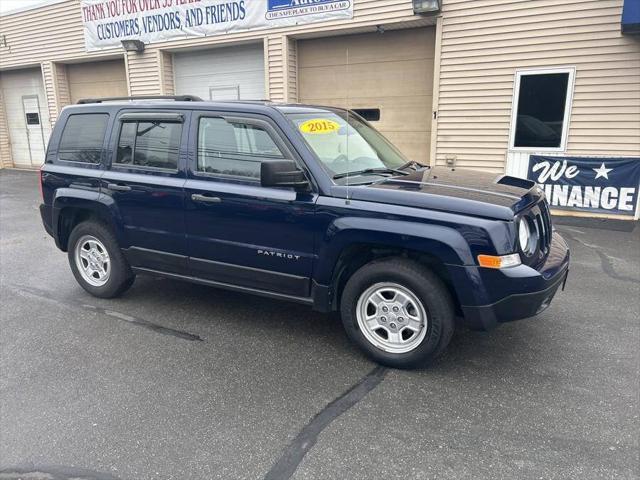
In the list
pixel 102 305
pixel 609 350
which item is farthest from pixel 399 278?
pixel 102 305

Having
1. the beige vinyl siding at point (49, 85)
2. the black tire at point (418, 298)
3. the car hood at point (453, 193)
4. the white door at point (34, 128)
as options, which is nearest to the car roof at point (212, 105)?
the car hood at point (453, 193)

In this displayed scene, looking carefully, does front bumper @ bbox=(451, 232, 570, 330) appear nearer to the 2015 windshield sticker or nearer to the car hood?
the car hood

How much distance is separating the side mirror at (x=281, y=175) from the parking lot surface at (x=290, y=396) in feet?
4.33

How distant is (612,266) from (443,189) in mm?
3804

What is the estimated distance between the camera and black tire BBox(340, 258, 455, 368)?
11.0 feet

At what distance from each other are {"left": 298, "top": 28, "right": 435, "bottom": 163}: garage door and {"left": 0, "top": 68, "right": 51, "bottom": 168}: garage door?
1042 cm

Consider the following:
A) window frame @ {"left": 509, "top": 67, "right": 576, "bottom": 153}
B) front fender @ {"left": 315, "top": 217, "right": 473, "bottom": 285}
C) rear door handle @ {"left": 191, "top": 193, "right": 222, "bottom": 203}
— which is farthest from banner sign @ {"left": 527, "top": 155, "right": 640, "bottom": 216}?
Answer: rear door handle @ {"left": 191, "top": 193, "right": 222, "bottom": 203}

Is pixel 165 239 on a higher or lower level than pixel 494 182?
lower

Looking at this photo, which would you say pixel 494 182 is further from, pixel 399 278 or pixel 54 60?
pixel 54 60

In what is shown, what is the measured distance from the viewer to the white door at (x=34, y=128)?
16.7 meters

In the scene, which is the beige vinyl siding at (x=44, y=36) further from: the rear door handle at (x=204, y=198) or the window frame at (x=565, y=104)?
the rear door handle at (x=204, y=198)

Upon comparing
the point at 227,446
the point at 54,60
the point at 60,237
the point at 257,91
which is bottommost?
the point at 227,446

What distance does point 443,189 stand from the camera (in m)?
3.54

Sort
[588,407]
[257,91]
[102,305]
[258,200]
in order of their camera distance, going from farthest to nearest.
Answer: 1. [257,91]
2. [102,305]
3. [258,200]
4. [588,407]
